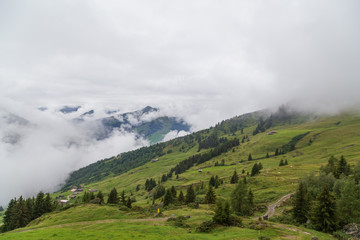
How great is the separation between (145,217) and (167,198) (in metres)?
32.3

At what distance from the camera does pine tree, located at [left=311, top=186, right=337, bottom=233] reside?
48.8 meters

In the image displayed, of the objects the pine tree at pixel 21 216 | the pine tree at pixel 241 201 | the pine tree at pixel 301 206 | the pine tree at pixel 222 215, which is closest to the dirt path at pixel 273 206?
the pine tree at pixel 241 201

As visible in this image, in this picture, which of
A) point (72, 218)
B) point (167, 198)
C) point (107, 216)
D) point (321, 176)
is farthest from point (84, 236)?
point (321, 176)

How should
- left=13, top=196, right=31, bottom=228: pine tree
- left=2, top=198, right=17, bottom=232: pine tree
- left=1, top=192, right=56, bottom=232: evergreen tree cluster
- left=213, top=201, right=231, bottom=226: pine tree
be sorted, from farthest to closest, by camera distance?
left=1, top=192, right=56, bottom=232: evergreen tree cluster < left=2, top=198, right=17, bottom=232: pine tree < left=13, top=196, right=31, bottom=228: pine tree < left=213, top=201, right=231, bottom=226: pine tree

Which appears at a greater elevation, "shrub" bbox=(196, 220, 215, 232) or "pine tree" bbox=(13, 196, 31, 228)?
"pine tree" bbox=(13, 196, 31, 228)

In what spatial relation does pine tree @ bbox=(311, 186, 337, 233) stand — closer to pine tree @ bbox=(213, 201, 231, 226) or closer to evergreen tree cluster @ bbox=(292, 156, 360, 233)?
evergreen tree cluster @ bbox=(292, 156, 360, 233)

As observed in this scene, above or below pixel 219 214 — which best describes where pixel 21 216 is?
above

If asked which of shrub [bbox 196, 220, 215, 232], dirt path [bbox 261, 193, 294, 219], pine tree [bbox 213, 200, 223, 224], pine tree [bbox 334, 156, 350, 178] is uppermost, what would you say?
pine tree [bbox 213, 200, 223, 224]

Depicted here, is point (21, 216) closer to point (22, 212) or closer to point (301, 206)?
point (22, 212)

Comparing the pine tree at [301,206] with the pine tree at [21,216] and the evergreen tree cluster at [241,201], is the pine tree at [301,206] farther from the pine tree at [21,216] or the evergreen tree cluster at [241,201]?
the pine tree at [21,216]

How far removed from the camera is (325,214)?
48.9 metres

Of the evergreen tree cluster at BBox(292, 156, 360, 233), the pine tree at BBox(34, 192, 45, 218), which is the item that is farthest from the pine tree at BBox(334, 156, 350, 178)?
the pine tree at BBox(34, 192, 45, 218)

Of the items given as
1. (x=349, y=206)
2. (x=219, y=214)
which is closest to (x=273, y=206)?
(x=349, y=206)

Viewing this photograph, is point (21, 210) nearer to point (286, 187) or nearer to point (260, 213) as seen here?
point (260, 213)
